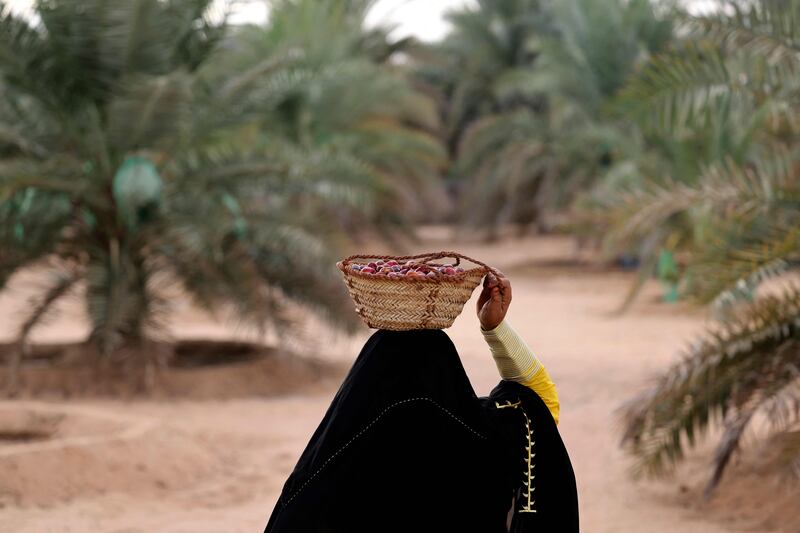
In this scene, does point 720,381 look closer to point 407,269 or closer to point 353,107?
point 407,269

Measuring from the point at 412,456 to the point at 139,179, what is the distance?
21.8 ft

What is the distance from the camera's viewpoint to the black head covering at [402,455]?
317 cm

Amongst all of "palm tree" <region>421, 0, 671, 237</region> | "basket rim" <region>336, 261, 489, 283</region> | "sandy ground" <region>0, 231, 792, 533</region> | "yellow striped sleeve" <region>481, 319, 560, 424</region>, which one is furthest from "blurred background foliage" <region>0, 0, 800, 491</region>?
"basket rim" <region>336, 261, 489, 283</region>

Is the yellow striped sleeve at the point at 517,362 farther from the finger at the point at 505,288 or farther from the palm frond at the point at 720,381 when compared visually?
the palm frond at the point at 720,381

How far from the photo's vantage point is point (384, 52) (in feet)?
86.8

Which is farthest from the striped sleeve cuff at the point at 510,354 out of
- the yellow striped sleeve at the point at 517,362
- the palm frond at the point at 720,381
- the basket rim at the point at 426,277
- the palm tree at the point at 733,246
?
the palm frond at the point at 720,381

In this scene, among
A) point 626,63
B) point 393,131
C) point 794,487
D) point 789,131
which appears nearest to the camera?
point 794,487

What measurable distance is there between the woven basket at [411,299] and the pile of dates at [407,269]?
0.04 feet

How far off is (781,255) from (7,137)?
6594 mm

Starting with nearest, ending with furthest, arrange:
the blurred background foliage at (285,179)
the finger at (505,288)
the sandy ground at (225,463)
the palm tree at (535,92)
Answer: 1. the finger at (505,288)
2. the sandy ground at (225,463)
3. the blurred background foliage at (285,179)
4. the palm tree at (535,92)

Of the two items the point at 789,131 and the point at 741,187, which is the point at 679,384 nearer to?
the point at 741,187

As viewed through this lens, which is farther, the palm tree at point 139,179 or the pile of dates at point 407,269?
the palm tree at point 139,179

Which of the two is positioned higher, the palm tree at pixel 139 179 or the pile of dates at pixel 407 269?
the palm tree at pixel 139 179

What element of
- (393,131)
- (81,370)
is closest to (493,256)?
(393,131)
